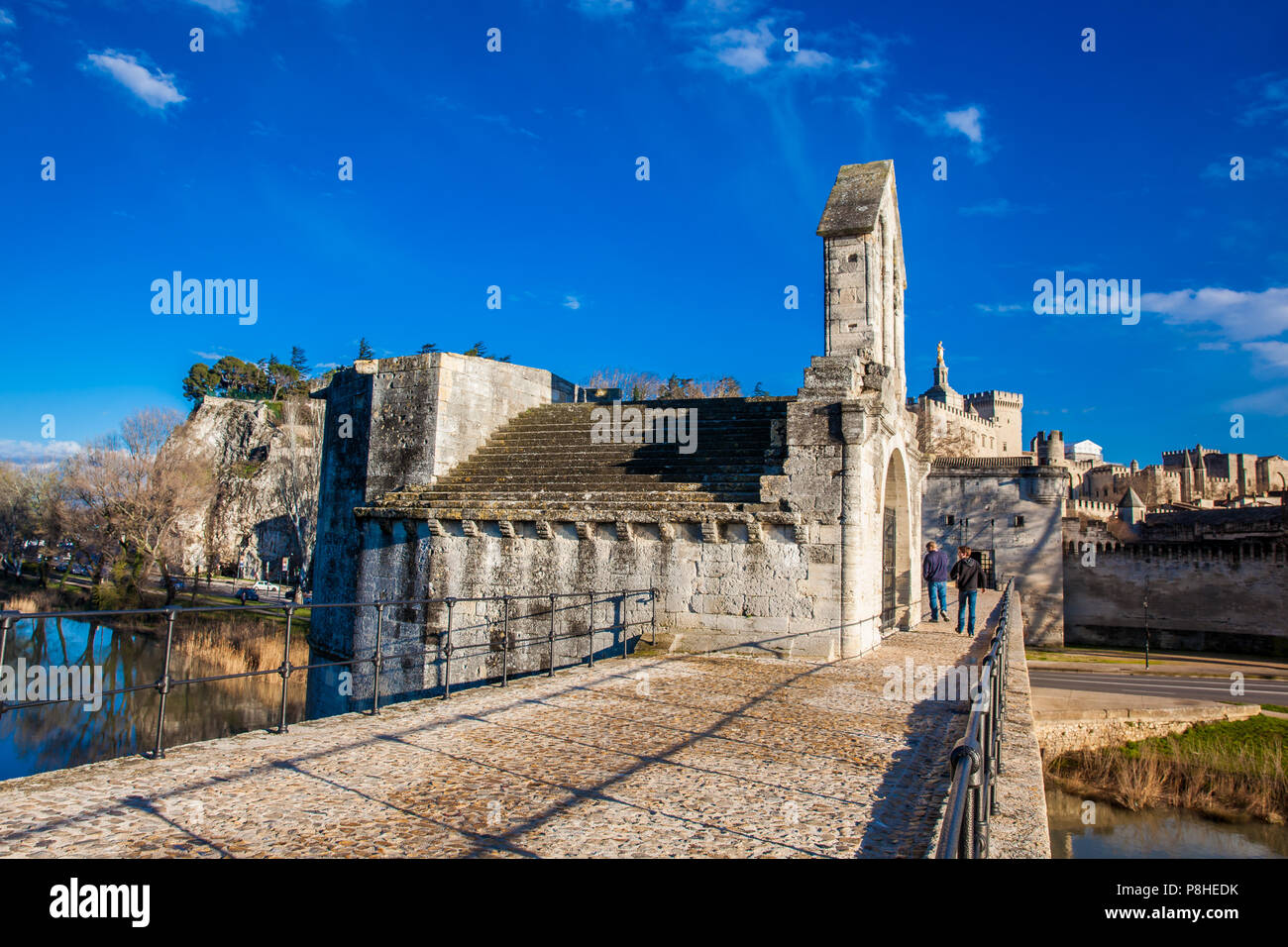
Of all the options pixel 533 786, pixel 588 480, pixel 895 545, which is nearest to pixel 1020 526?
pixel 895 545

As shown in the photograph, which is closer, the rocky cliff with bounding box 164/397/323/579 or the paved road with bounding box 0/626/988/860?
the paved road with bounding box 0/626/988/860

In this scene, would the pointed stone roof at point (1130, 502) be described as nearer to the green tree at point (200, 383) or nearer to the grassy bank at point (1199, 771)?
the grassy bank at point (1199, 771)

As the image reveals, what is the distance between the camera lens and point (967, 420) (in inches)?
2790

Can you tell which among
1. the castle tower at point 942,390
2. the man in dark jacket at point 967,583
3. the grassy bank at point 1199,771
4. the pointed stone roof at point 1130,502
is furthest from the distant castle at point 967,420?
the man in dark jacket at point 967,583

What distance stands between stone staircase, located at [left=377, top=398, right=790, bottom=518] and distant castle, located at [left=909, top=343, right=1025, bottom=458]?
147 ft

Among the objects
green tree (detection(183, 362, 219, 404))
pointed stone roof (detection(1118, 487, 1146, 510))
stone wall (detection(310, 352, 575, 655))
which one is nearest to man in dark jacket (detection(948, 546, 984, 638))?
stone wall (detection(310, 352, 575, 655))

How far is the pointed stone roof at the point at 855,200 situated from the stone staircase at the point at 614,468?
3149 mm

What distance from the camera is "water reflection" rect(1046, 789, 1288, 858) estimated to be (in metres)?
15.2

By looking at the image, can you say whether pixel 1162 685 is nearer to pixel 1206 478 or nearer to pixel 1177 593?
pixel 1177 593

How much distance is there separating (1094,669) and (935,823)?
27.2 metres

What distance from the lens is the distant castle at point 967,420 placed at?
61375mm

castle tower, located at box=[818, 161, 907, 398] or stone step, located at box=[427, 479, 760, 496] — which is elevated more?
castle tower, located at box=[818, 161, 907, 398]

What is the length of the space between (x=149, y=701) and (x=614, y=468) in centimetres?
1869

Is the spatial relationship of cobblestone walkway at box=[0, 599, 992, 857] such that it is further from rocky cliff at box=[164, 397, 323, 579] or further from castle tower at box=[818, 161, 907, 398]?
rocky cliff at box=[164, 397, 323, 579]
